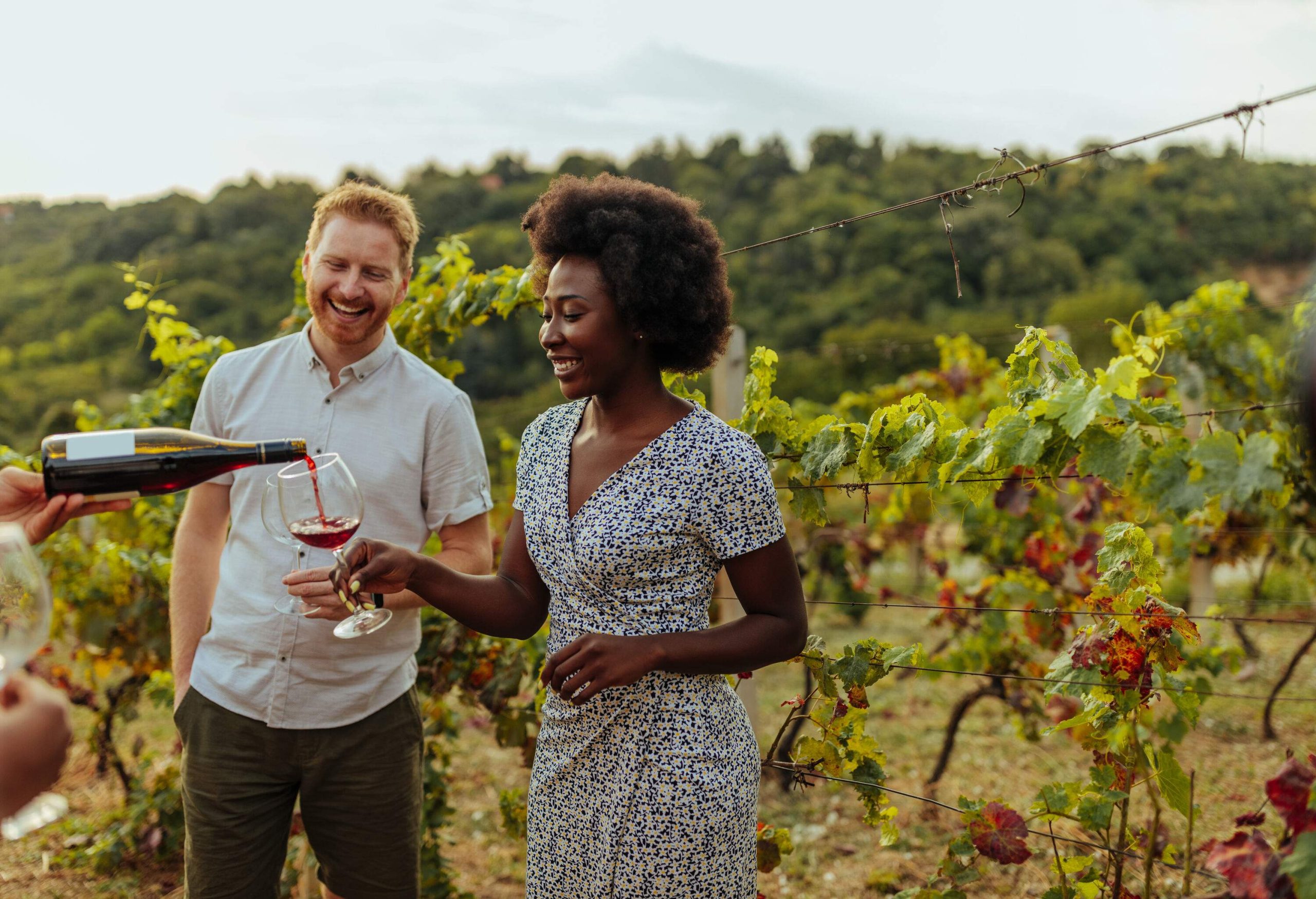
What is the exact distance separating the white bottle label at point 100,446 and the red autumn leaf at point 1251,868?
194 centimetres

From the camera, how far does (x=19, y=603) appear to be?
1137mm

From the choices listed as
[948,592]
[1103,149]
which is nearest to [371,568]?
[1103,149]

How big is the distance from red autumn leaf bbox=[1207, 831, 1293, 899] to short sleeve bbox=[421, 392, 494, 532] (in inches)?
65.8

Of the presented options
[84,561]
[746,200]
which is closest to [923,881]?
[84,561]

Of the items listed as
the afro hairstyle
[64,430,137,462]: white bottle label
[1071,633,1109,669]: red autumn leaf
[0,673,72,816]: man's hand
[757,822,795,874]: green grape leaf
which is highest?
the afro hairstyle

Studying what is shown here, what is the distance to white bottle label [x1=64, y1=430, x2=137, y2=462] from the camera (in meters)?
1.84

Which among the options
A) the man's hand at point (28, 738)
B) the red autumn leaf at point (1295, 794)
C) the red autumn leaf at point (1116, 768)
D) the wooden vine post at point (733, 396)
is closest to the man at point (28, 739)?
the man's hand at point (28, 738)

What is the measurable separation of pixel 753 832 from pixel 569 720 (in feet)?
1.40

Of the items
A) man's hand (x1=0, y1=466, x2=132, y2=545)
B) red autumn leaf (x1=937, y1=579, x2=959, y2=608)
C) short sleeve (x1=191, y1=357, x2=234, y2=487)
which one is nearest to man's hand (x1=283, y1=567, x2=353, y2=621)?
man's hand (x1=0, y1=466, x2=132, y2=545)

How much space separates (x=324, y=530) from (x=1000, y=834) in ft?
5.74

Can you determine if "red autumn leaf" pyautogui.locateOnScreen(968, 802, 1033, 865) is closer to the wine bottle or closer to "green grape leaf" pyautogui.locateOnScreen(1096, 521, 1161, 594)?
"green grape leaf" pyautogui.locateOnScreen(1096, 521, 1161, 594)

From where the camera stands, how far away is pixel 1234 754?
543 cm

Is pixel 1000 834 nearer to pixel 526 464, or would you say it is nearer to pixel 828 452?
pixel 828 452

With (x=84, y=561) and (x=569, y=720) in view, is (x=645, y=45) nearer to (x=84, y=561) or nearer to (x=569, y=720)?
(x=84, y=561)
